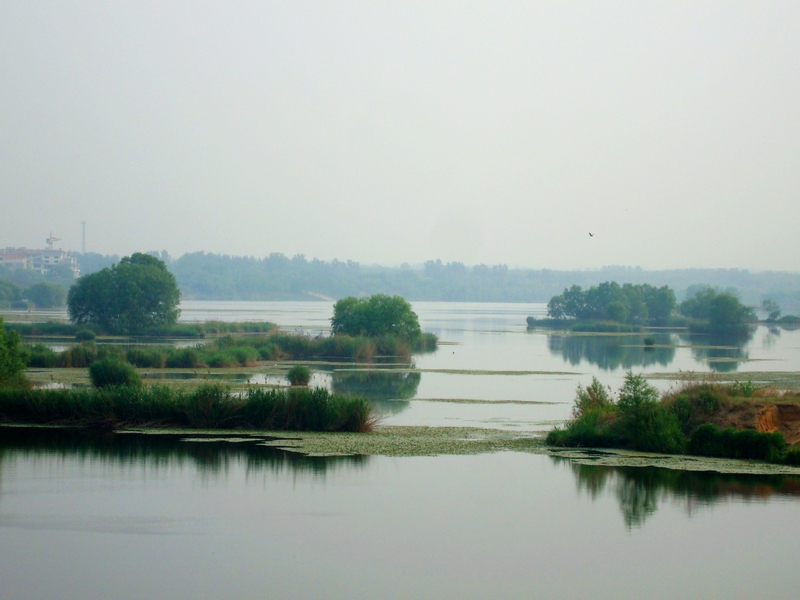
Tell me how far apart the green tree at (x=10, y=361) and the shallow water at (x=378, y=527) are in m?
6.89

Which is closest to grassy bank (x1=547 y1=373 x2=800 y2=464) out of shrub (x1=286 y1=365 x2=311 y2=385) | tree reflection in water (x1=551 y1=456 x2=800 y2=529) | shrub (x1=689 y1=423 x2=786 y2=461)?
shrub (x1=689 y1=423 x2=786 y2=461)

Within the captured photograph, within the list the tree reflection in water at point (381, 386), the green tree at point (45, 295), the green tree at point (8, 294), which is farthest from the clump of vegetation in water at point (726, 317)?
the green tree at point (8, 294)

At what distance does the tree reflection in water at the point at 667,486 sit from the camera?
15258mm

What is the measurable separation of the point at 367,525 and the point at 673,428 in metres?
8.30

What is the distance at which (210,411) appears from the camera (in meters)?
22.1

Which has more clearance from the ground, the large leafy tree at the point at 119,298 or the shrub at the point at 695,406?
the large leafy tree at the point at 119,298

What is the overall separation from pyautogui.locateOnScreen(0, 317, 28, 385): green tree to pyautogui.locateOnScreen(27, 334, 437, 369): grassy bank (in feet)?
27.5

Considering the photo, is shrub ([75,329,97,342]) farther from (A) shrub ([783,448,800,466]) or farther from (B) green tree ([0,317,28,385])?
(A) shrub ([783,448,800,466])

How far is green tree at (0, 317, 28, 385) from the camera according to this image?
25.5m

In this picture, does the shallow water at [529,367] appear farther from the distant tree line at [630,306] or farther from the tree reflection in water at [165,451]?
the distant tree line at [630,306]

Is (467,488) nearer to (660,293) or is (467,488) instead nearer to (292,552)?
(292,552)

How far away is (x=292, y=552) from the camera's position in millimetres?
12562

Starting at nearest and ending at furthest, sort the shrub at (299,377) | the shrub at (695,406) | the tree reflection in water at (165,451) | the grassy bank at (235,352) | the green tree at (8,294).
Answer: the tree reflection in water at (165,451)
the shrub at (695,406)
the shrub at (299,377)
the grassy bank at (235,352)
the green tree at (8,294)

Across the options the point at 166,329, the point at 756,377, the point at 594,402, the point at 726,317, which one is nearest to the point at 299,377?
the point at 594,402
